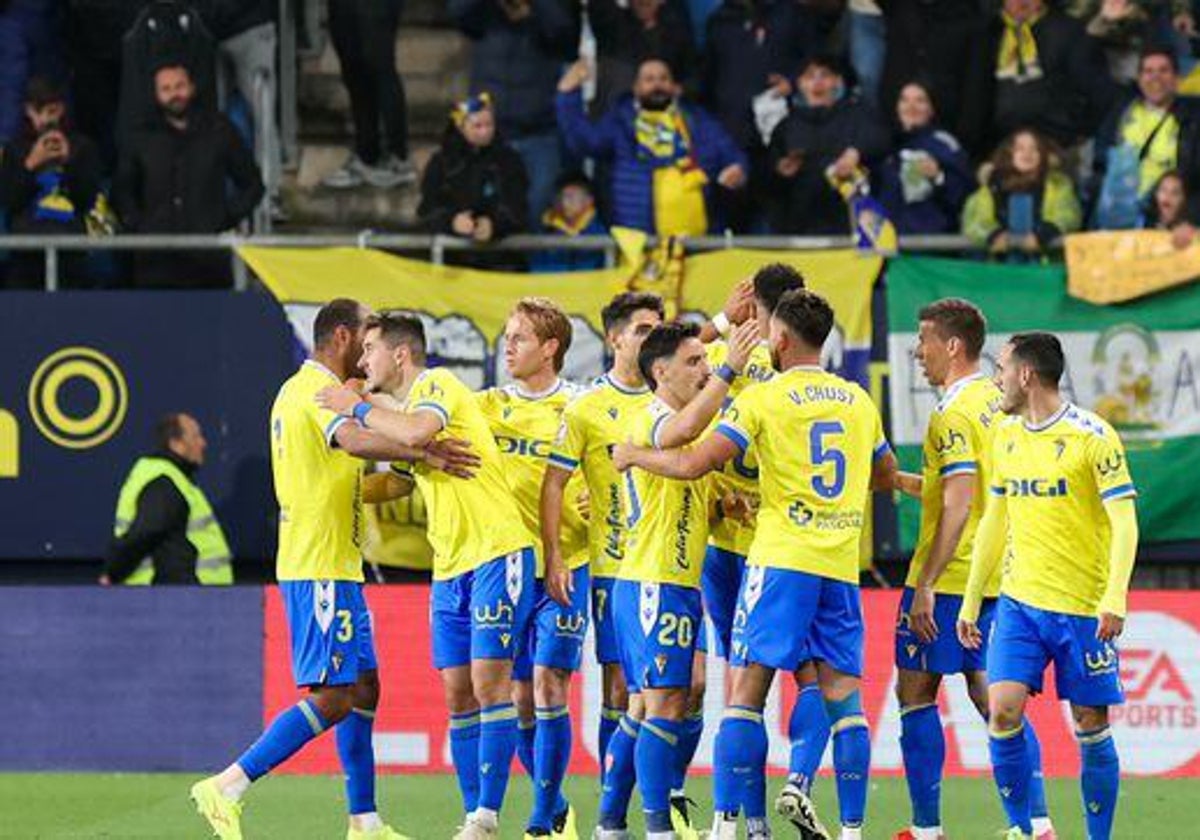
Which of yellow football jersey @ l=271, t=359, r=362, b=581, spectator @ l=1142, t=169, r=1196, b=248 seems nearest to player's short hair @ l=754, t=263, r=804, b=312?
yellow football jersey @ l=271, t=359, r=362, b=581

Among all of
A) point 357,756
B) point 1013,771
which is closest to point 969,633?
point 1013,771

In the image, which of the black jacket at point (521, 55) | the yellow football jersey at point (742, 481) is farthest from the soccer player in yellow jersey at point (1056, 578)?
the black jacket at point (521, 55)

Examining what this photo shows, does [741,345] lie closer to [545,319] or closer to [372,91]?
[545,319]

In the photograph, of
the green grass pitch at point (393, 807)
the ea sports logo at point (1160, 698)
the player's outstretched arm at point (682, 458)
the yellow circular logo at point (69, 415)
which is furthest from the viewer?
the yellow circular logo at point (69, 415)

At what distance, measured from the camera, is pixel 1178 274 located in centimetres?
1866

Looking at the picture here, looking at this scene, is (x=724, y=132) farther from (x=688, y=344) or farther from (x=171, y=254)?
(x=688, y=344)

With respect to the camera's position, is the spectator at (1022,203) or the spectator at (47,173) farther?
the spectator at (47,173)

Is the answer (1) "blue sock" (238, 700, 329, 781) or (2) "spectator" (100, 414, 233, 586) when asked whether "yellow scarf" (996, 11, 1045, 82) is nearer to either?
(2) "spectator" (100, 414, 233, 586)

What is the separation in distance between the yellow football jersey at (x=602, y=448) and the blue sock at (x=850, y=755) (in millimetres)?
1515

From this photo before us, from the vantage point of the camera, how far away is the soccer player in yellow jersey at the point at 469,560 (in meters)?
13.2

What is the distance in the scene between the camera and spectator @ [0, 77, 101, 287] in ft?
64.9

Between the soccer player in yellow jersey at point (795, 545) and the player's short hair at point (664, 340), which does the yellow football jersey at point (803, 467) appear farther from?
the player's short hair at point (664, 340)

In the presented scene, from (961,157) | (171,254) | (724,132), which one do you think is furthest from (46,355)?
(961,157)

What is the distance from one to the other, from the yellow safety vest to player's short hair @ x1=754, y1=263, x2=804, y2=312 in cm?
672
